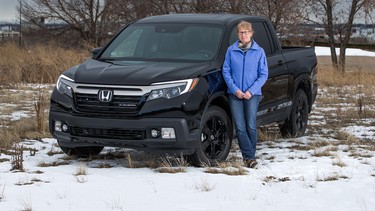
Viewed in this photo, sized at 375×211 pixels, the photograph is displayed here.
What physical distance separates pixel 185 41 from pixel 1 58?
47.9 feet

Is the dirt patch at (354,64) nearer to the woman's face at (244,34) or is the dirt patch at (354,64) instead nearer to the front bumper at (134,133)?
the woman's face at (244,34)

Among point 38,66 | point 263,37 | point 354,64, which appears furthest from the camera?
point 354,64

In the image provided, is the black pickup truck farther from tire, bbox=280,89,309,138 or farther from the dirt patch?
the dirt patch

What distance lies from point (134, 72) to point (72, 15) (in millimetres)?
38907

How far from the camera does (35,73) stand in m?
18.1

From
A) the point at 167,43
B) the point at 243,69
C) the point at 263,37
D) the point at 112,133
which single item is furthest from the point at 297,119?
the point at 112,133

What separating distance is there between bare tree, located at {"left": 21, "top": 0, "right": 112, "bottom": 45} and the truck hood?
120ft

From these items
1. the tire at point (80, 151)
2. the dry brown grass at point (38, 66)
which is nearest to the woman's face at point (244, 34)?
the tire at point (80, 151)

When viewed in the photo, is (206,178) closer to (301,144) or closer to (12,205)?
(12,205)

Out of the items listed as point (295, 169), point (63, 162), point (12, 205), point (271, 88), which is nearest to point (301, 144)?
point (271, 88)

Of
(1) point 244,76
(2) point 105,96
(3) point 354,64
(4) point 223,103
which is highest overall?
(1) point 244,76

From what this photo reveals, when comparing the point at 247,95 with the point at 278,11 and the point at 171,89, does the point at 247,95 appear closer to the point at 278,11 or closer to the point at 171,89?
the point at 171,89

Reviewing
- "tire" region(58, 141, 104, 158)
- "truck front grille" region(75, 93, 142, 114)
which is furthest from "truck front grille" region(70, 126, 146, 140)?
"tire" region(58, 141, 104, 158)

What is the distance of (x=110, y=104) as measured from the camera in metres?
6.54
